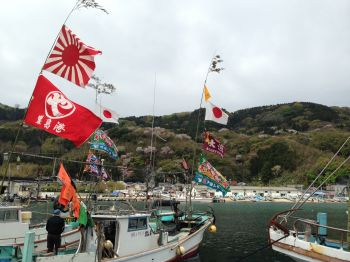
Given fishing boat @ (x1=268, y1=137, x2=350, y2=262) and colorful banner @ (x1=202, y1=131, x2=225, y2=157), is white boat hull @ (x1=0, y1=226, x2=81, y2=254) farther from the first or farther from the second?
fishing boat @ (x1=268, y1=137, x2=350, y2=262)

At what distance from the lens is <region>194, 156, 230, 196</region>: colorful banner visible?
27.8 m

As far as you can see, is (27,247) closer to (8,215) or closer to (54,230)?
(54,230)

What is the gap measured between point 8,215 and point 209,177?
13746 millimetres

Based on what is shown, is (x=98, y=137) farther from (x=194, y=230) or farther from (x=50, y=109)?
(x=50, y=109)

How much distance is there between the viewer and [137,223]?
20.1 metres

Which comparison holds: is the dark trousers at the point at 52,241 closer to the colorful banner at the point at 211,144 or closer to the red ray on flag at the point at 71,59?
the red ray on flag at the point at 71,59

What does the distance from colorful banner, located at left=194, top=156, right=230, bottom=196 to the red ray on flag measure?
15185mm

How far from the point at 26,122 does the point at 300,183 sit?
169373mm

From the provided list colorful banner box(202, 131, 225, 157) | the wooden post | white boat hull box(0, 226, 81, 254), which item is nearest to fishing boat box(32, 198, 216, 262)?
the wooden post

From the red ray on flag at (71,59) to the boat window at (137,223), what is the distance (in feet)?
28.3

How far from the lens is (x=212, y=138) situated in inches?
1119

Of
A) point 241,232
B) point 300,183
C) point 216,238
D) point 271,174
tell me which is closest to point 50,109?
point 216,238

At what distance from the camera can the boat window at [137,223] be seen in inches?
774

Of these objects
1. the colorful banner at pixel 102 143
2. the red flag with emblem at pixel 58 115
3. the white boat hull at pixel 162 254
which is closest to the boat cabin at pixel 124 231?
the white boat hull at pixel 162 254
